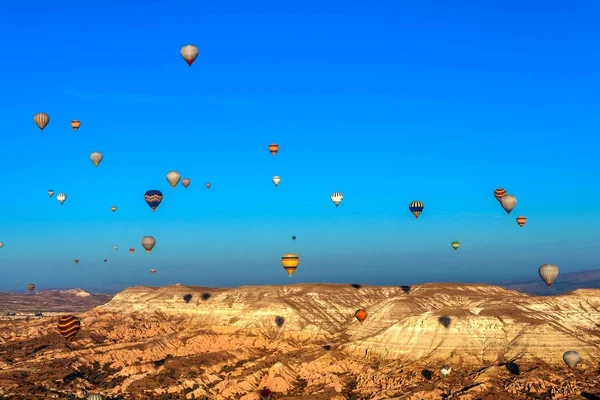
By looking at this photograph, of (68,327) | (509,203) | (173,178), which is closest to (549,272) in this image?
(509,203)

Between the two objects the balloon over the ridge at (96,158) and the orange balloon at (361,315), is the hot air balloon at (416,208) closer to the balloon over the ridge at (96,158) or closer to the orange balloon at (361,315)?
the orange balloon at (361,315)

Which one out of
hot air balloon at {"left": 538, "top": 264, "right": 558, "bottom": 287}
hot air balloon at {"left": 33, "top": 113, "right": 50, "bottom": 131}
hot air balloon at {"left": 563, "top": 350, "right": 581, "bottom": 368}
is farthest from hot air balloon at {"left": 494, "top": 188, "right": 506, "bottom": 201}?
hot air balloon at {"left": 33, "top": 113, "right": 50, "bottom": 131}

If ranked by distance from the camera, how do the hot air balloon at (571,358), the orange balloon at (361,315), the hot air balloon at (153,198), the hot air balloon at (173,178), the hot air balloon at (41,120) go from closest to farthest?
the hot air balloon at (571,358) < the hot air balloon at (41,120) < the hot air balloon at (153,198) < the hot air balloon at (173,178) < the orange balloon at (361,315)

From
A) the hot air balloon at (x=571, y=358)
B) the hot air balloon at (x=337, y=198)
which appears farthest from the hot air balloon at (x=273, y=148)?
the hot air balloon at (x=571, y=358)

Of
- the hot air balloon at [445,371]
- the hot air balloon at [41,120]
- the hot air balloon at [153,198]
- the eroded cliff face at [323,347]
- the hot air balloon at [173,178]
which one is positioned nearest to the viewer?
A: the eroded cliff face at [323,347]

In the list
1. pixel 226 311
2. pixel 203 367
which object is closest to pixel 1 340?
pixel 226 311

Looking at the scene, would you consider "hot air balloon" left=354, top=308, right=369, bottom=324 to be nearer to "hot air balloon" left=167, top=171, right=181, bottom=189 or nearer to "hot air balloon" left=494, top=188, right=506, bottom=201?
"hot air balloon" left=494, top=188, right=506, bottom=201

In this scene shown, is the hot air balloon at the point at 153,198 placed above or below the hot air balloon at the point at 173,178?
below
